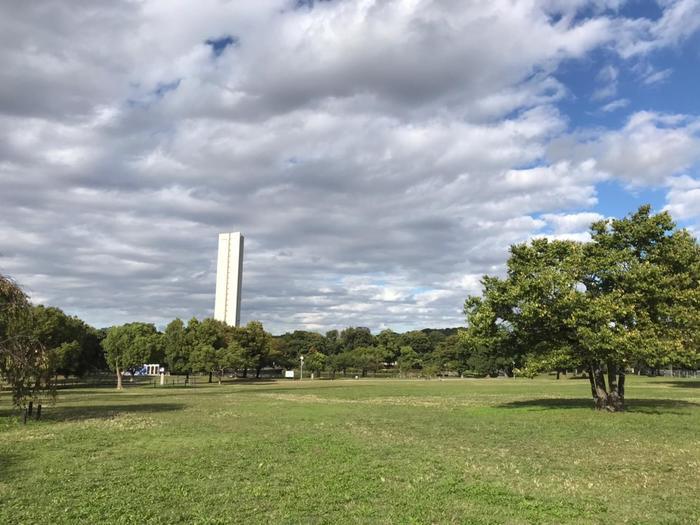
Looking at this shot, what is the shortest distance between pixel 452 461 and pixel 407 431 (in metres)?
6.66

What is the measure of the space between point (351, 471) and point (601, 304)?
1678 centimetres

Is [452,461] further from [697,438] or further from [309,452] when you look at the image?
[697,438]

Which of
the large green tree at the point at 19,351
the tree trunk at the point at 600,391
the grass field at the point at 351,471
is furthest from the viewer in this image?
the tree trunk at the point at 600,391

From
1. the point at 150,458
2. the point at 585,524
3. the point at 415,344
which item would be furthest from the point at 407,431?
the point at 415,344

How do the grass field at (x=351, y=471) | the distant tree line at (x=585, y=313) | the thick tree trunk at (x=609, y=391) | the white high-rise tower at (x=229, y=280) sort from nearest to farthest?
1. the grass field at (x=351, y=471)
2. the distant tree line at (x=585, y=313)
3. the thick tree trunk at (x=609, y=391)
4. the white high-rise tower at (x=229, y=280)

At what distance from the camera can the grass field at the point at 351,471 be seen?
9688 millimetres

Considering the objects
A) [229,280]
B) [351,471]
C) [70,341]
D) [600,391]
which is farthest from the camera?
[229,280]

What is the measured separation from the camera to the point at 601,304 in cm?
2519

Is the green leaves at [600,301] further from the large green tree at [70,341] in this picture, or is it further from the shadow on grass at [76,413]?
the large green tree at [70,341]

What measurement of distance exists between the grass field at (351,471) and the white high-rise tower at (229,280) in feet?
396

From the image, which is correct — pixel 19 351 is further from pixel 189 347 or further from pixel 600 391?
pixel 189 347

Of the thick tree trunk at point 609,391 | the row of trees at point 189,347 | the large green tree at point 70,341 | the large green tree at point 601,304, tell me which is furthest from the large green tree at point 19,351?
the row of trees at point 189,347

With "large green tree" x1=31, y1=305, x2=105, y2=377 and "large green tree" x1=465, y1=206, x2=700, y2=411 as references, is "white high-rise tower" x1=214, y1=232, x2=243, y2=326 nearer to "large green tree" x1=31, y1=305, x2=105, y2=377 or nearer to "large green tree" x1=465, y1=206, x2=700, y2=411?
"large green tree" x1=31, y1=305, x2=105, y2=377

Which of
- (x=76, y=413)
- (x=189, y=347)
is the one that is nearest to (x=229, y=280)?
(x=189, y=347)
